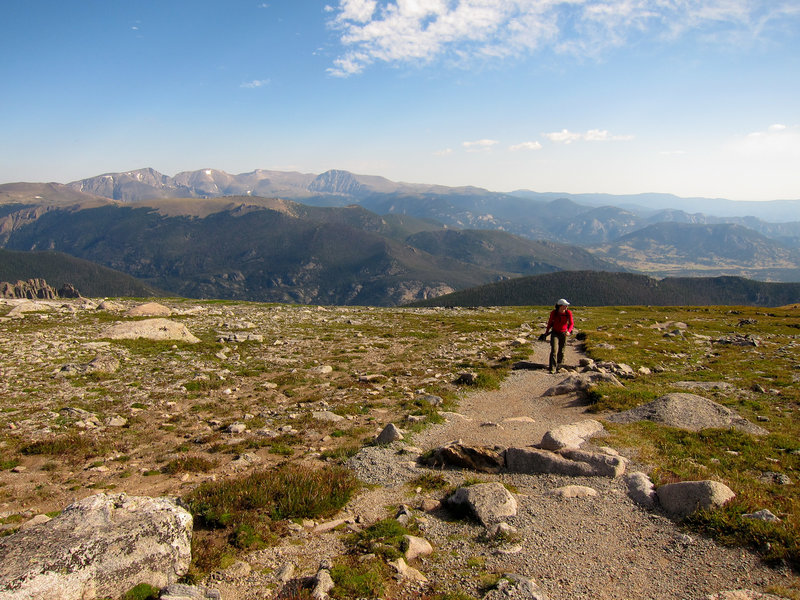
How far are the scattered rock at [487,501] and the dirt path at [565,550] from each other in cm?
21

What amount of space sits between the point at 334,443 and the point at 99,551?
26.8 ft

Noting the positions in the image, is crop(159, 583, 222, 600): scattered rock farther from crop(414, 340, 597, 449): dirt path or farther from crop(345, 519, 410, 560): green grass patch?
crop(414, 340, 597, 449): dirt path

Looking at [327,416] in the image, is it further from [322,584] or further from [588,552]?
[588,552]

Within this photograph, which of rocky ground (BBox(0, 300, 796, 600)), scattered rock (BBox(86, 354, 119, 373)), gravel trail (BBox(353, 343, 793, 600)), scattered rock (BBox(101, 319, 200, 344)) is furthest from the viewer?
scattered rock (BBox(101, 319, 200, 344))

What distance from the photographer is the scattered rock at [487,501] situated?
9133 millimetres

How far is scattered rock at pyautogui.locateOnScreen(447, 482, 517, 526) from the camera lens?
9.13 metres

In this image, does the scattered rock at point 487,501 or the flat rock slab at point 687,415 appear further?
the flat rock slab at point 687,415

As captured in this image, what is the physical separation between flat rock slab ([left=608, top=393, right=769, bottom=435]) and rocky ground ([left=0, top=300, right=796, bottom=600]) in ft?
6.46

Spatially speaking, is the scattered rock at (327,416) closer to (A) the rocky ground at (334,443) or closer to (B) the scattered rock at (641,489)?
(A) the rocky ground at (334,443)

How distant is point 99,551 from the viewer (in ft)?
21.6

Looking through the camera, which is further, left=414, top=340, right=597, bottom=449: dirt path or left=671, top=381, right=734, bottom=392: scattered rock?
left=671, top=381, right=734, bottom=392: scattered rock

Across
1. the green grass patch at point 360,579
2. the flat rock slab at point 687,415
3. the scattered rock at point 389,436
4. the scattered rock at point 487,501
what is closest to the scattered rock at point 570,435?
the flat rock slab at point 687,415

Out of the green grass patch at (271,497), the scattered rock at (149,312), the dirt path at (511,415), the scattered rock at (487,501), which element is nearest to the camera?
the green grass patch at (271,497)

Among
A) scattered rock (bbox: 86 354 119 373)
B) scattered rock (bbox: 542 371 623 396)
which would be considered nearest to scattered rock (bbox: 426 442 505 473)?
scattered rock (bbox: 542 371 623 396)
